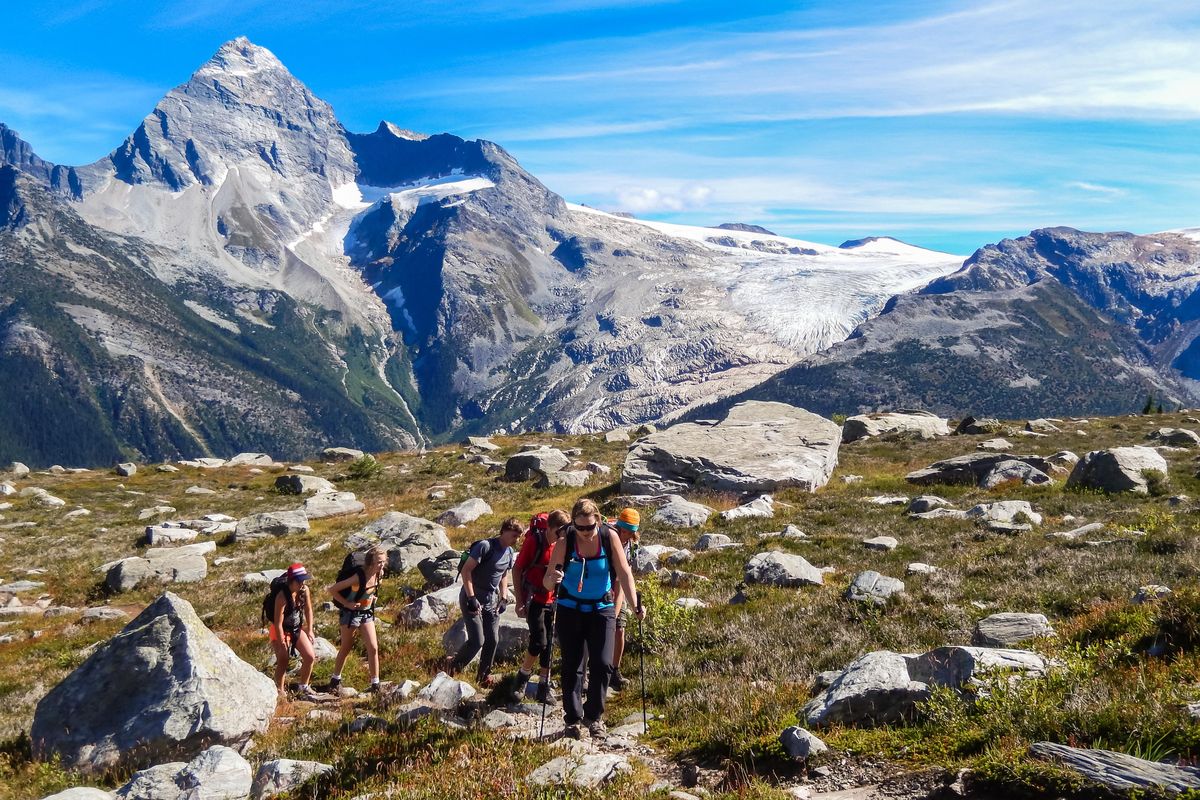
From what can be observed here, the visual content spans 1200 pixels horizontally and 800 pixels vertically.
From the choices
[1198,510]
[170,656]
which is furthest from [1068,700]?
[1198,510]

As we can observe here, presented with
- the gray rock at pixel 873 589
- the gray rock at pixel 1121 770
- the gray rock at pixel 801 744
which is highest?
the gray rock at pixel 1121 770

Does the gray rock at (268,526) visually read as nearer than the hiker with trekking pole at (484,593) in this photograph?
No

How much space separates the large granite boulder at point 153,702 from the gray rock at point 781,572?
1017 cm

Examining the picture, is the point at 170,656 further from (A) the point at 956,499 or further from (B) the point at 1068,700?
(A) the point at 956,499

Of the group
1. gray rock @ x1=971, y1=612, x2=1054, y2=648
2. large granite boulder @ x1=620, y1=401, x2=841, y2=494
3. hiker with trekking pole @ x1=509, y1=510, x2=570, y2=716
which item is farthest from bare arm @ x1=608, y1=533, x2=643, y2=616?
large granite boulder @ x1=620, y1=401, x2=841, y2=494

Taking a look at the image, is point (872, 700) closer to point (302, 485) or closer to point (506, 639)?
point (506, 639)

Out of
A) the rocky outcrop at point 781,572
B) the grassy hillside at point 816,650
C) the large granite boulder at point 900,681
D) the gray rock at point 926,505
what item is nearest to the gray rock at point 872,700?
the large granite boulder at point 900,681

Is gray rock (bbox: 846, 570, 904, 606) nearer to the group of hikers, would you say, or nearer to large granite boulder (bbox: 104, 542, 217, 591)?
the group of hikers

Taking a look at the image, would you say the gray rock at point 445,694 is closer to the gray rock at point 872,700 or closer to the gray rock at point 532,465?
the gray rock at point 872,700

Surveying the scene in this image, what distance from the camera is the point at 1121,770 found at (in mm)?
5438

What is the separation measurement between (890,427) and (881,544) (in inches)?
1428

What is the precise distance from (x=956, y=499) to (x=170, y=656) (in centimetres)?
2556

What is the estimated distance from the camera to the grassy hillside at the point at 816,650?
6.88m

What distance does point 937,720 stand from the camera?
7.47 meters
